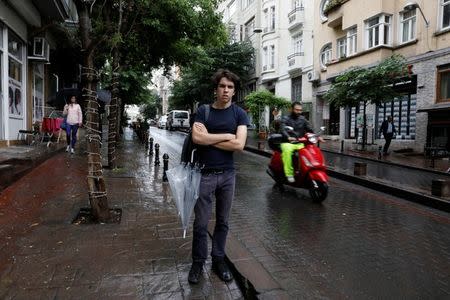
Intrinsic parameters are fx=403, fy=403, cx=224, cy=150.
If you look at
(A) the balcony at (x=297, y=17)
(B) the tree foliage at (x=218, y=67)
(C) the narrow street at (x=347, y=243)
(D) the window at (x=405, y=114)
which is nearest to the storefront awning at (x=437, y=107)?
(D) the window at (x=405, y=114)

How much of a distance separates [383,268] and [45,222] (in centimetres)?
420

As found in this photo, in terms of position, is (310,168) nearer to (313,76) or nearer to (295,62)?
(313,76)

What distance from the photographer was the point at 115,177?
9211 mm

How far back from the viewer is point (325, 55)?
26.9 m

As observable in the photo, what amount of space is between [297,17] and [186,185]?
92.6 ft

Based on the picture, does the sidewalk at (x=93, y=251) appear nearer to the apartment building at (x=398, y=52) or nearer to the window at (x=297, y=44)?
the apartment building at (x=398, y=52)

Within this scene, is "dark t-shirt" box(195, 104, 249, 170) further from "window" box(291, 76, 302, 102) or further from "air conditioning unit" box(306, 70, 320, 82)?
"window" box(291, 76, 302, 102)

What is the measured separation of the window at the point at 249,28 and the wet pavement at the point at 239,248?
34.3 metres

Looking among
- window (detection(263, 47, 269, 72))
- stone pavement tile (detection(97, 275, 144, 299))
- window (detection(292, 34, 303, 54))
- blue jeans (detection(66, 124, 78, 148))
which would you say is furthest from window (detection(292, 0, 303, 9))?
stone pavement tile (detection(97, 275, 144, 299))

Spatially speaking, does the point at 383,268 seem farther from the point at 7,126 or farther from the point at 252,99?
the point at 252,99

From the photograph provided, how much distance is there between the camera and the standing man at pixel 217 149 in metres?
3.57

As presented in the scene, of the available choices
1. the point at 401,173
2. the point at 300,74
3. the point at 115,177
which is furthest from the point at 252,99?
the point at 115,177

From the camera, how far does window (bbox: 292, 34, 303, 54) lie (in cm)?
3014

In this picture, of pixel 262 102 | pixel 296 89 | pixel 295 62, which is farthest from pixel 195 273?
pixel 296 89
